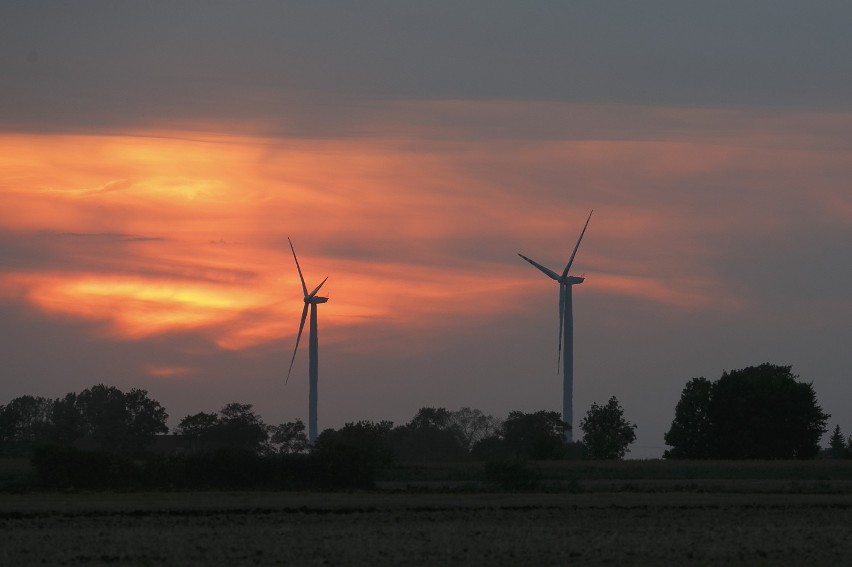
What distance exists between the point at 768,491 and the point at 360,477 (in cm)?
2844

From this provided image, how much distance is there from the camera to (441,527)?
191ft

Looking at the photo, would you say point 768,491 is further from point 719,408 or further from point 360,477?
point 719,408

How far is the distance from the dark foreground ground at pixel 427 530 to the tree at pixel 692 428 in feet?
262

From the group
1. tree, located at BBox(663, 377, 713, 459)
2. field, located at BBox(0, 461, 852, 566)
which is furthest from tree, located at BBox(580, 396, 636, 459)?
field, located at BBox(0, 461, 852, 566)

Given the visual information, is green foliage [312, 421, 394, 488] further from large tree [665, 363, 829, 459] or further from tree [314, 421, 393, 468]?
large tree [665, 363, 829, 459]

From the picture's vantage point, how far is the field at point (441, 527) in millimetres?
45594

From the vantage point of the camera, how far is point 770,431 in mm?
161375

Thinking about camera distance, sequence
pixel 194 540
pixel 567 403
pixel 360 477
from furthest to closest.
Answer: pixel 567 403, pixel 360 477, pixel 194 540

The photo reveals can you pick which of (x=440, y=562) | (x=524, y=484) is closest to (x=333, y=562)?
(x=440, y=562)

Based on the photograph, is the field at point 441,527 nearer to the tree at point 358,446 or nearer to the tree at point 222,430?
the tree at point 358,446

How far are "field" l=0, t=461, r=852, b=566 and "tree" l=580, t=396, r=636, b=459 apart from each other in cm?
7308

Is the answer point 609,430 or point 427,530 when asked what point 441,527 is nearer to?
point 427,530

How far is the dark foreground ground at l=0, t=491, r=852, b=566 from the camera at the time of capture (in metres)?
45.3

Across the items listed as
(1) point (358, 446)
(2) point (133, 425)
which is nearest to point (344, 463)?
(1) point (358, 446)
